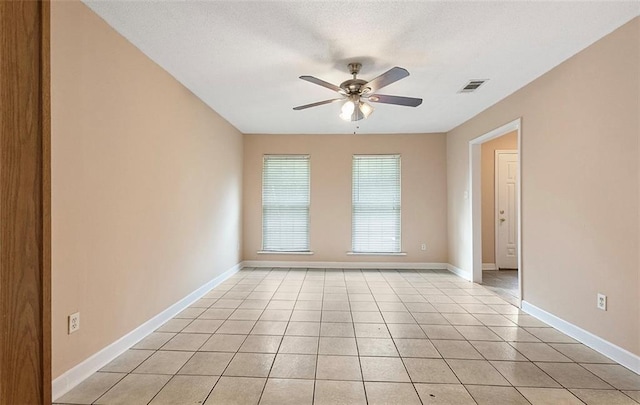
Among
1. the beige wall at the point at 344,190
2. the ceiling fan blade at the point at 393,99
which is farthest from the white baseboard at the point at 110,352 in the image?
the ceiling fan blade at the point at 393,99

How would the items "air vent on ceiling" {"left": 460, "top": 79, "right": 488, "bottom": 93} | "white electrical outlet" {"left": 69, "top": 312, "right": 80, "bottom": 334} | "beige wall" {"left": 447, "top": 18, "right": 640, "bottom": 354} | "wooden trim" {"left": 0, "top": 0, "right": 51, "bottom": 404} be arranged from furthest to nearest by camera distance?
"air vent on ceiling" {"left": 460, "top": 79, "right": 488, "bottom": 93}, "beige wall" {"left": 447, "top": 18, "right": 640, "bottom": 354}, "white electrical outlet" {"left": 69, "top": 312, "right": 80, "bottom": 334}, "wooden trim" {"left": 0, "top": 0, "right": 51, "bottom": 404}

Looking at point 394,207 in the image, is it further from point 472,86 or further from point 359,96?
point 359,96

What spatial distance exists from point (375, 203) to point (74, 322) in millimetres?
4585

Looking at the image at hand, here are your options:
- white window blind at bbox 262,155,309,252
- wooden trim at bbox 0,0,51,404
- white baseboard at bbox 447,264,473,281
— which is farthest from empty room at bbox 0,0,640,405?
white window blind at bbox 262,155,309,252

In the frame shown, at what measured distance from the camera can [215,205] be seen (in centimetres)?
433

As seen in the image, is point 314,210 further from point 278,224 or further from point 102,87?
point 102,87

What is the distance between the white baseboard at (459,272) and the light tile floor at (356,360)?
1047 millimetres

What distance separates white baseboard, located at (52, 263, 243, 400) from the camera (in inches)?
73.7

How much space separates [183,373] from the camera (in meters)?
2.10

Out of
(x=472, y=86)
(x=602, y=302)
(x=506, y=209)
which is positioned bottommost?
(x=602, y=302)

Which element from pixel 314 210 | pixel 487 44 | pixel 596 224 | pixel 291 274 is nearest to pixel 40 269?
pixel 487 44

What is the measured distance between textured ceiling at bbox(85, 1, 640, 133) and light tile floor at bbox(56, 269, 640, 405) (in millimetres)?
2437

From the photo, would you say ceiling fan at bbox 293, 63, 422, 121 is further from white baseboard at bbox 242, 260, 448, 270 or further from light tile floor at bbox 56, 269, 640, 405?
white baseboard at bbox 242, 260, 448, 270

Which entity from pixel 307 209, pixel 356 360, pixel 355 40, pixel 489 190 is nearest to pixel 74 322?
pixel 356 360
